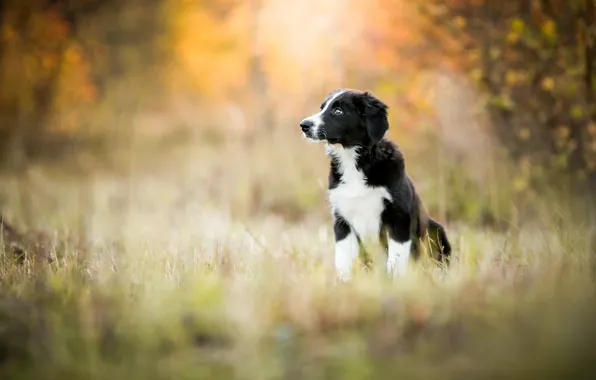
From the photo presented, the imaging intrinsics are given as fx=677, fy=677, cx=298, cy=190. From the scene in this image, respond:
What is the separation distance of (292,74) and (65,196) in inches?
182

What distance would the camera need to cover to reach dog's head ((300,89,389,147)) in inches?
196

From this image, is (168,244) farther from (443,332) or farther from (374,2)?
(374,2)

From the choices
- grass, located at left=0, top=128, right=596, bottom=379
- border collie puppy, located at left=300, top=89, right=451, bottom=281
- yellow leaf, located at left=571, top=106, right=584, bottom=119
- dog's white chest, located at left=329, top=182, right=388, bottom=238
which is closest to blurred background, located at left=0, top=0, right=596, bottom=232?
yellow leaf, located at left=571, top=106, right=584, bottom=119

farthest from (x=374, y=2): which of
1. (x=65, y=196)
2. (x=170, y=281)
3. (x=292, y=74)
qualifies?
(x=170, y=281)

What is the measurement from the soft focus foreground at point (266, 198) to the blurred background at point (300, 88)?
0.15 feet

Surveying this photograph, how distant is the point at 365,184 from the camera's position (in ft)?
16.3

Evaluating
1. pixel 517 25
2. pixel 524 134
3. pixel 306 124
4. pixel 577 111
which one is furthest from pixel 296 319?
pixel 524 134

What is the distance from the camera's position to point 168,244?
6.15 m

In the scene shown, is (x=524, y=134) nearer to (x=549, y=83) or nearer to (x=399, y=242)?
(x=549, y=83)

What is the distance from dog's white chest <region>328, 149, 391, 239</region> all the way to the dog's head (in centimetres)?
15

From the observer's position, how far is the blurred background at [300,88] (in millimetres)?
7902

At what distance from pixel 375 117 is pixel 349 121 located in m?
0.21

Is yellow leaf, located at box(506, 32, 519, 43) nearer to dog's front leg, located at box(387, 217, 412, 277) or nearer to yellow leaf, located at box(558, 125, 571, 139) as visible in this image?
yellow leaf, located at box(558, 125, 571, 139)

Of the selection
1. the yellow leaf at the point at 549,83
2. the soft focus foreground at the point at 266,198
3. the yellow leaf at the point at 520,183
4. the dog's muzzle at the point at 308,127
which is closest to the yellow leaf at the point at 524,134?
the soft focus foreground at the point at 266,198
